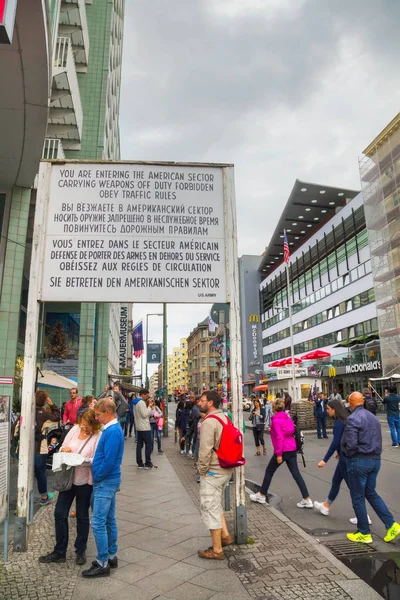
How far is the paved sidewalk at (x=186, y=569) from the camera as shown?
3.79m

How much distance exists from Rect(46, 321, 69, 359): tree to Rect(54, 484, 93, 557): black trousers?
56.1 feet

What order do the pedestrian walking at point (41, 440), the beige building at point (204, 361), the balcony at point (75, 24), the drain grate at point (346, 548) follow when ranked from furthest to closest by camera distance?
the beige building at point (204, 361), the balcony at point (75, 24), the pedestrian walking at point (41, 440), the drain grate at point (346, 548)

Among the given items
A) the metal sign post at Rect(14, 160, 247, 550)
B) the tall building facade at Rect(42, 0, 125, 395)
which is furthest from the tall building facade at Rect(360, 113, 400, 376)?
the metal sign post at Rect(14, 160, 247, 550)

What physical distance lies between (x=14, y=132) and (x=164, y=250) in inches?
202

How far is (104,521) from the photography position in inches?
165

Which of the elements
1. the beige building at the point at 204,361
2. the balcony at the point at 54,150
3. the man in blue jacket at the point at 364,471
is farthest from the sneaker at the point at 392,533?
the beige building at the point at 204,361

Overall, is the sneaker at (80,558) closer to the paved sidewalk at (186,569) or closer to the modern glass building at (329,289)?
the paved sidewalk at (186,569)

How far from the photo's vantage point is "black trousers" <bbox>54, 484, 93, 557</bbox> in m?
4.52

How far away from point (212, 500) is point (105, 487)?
1.16m

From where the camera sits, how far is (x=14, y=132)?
8.82 m

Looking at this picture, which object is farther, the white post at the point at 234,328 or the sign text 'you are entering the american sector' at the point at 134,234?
the sign text 'you are entering the american sector' at the point at 134,234

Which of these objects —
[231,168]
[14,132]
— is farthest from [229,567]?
[14,132]

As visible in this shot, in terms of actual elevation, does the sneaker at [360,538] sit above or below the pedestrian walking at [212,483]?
below

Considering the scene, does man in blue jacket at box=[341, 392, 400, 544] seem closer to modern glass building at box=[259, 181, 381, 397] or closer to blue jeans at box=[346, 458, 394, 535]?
blue jeans at box=[346, 458, 394, 535]
